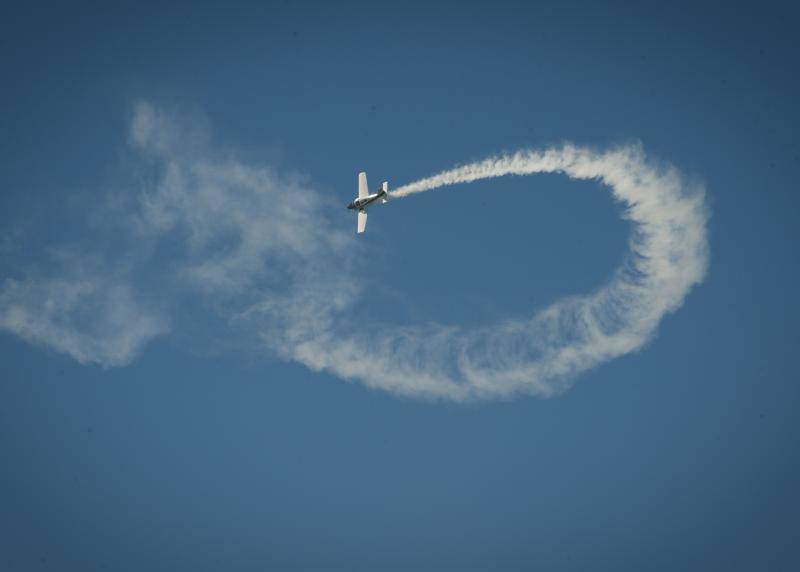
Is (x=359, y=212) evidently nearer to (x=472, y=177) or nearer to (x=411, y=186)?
(x=411, y=186)

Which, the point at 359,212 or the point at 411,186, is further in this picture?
the point at 359,212

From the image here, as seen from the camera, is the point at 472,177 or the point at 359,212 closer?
the point at 472,177

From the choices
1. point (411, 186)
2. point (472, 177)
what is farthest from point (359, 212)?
point (472, 177)
